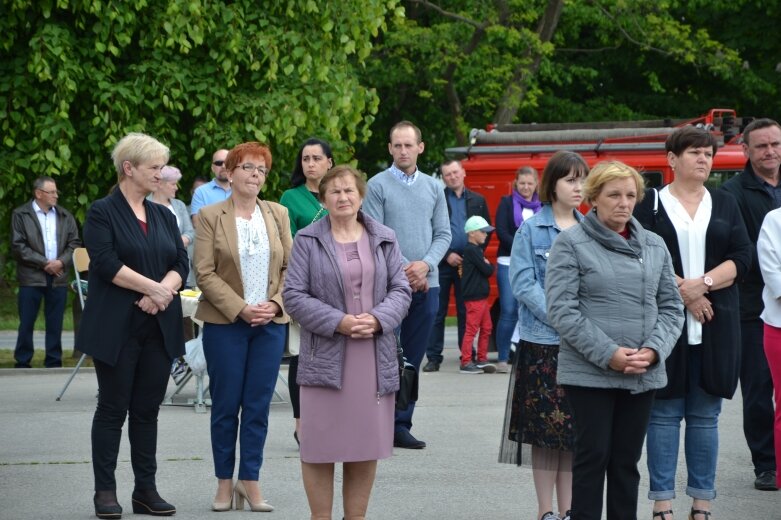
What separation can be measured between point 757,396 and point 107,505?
396cm

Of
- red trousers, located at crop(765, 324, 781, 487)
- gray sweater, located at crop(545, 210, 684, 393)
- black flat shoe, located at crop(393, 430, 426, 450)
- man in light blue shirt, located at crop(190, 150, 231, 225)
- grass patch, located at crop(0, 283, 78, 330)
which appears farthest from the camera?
grass patch, located at crop(0, 283, 78, 330)

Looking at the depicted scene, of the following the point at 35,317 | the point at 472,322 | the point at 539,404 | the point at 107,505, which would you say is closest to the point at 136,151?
the point at 107,505

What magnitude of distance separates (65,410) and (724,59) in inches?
769

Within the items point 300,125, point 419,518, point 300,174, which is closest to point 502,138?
point 300,125

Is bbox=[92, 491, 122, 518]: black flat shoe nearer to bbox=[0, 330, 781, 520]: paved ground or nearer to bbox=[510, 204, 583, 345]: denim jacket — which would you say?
bbox=[0, 330, 781, 520]: paved ground

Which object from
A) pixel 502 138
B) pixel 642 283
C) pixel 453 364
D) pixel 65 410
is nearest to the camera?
pixel 642 283

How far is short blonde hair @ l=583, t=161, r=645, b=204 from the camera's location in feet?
20.1

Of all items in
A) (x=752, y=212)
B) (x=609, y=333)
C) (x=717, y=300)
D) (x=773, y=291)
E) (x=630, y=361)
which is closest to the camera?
(x=630, y=361)

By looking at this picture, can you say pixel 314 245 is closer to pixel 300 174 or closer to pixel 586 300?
pixel 586 300

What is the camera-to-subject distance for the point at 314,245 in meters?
6.52

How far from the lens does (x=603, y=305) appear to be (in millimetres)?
6004

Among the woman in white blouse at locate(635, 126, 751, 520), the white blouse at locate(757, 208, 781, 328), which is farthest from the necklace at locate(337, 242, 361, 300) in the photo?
the white blouse at locate(757, 208, 781, 328)

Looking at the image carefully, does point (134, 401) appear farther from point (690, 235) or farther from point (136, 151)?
point (690, 235)

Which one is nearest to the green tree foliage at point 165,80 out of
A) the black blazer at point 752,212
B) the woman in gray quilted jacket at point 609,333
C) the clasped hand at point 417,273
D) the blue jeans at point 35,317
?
the blue jeans at point 35,317
